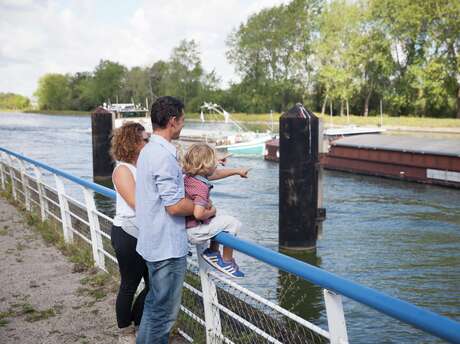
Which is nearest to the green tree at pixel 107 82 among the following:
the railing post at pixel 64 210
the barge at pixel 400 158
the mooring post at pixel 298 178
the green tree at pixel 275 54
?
the green tree at pixel 275 54

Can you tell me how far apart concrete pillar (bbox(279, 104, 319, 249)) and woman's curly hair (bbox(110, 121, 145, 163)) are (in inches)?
305

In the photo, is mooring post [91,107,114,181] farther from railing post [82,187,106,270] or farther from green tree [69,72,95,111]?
green tree [69,72,95,111]

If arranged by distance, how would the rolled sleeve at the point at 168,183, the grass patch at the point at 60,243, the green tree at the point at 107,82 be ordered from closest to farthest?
the rolled sleeve at the point at 168,183 → the grass patch at the point at 60,243 → the green tree at the point at 107,82

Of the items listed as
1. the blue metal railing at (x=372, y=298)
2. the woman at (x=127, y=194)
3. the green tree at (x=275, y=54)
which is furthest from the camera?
the green tree at (x=275, y=54)

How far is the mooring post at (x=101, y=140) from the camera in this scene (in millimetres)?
23109

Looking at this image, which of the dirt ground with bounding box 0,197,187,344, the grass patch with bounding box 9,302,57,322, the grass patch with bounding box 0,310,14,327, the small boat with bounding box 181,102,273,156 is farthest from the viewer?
the small boat with bounding box 181,102,273,156

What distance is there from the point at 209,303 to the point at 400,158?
24.3 meters

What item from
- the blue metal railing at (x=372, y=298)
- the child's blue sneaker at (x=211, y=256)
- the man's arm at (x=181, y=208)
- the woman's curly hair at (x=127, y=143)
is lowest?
the child's blue sneaker at (x=211, y=256)

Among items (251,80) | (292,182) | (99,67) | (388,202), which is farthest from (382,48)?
(99,67)

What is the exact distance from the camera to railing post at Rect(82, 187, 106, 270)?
5773 millimetres

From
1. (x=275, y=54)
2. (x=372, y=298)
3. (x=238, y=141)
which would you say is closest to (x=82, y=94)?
(x=275, y=54)

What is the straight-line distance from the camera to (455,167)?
23.7m

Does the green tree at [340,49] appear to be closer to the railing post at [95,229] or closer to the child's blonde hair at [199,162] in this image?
the railing post at [95,229]

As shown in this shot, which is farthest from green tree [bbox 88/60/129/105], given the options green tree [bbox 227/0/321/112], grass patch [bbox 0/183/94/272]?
grass patch [bbox 0/183/94/272]
